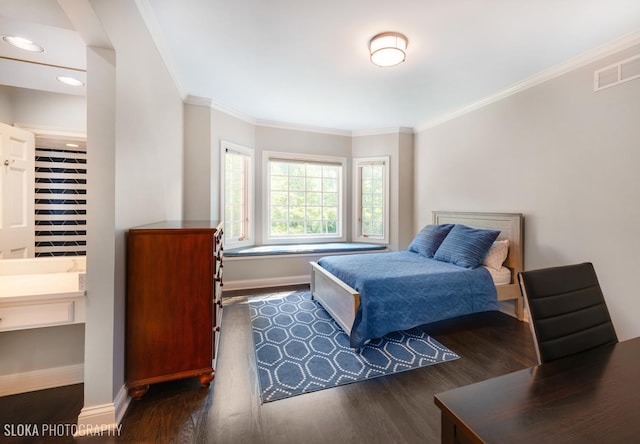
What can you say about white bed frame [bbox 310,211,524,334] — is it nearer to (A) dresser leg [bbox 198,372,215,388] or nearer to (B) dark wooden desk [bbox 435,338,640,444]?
(A) dresser leg [bbox 198,372,215,388]

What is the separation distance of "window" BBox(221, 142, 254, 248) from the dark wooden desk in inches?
135

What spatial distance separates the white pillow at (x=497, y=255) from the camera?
2764 millimetres

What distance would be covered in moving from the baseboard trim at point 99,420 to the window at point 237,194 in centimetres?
238

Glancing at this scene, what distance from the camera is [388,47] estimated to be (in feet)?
6.75

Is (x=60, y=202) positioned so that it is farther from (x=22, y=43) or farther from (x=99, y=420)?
(x=99, y=420)

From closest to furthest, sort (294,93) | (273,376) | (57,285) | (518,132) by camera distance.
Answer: (57,285) → (273,376) → (518,132) → (294,93)

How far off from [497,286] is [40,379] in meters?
3.75

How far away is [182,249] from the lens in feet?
5.34

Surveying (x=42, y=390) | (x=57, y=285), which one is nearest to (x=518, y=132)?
(x=57, y=285)

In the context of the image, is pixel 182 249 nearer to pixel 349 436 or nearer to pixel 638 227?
pixel 349 436

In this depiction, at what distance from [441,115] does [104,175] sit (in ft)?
13.2

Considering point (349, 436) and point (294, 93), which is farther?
point (294, 93)

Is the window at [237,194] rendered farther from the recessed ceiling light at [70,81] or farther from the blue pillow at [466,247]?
the blue pillow at [466,247]

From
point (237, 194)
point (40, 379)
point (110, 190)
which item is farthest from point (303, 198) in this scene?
point (40, 379)
